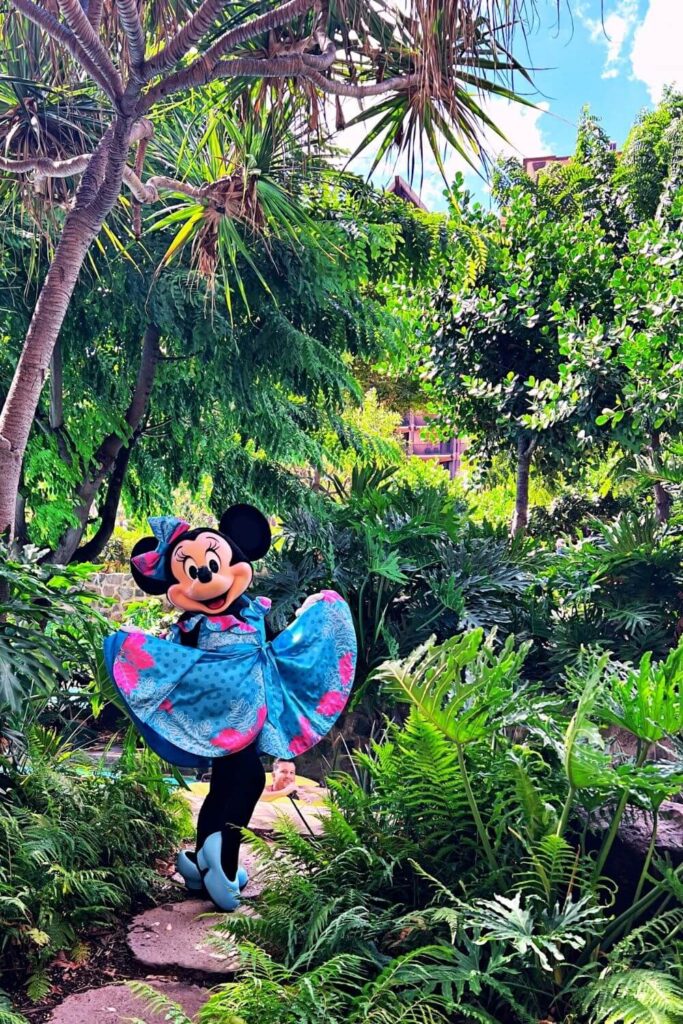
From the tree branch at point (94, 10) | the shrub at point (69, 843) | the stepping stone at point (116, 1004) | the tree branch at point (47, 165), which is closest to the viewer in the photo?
the stepping stone at point (116, 1004)

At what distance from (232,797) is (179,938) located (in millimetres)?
494

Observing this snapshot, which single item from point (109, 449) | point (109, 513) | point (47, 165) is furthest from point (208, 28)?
point (109, 513)

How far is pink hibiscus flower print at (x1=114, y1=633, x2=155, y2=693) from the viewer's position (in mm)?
3078

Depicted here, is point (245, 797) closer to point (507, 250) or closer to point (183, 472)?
point (183, 472)

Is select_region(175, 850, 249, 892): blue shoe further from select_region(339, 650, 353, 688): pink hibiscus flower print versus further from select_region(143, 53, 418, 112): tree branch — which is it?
select_region(143, 53, 418, 112): tree branch

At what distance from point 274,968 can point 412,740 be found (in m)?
0.73

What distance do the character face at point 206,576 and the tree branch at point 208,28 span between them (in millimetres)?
1848

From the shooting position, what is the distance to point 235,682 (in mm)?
3166

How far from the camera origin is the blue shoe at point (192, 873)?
3205mm

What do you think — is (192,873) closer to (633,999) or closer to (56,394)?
(633,999)

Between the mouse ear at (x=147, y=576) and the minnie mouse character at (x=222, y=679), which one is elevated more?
the mouse ear at (x=147, y=576)

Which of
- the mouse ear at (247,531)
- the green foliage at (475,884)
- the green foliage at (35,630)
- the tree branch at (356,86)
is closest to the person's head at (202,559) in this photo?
the mouse ear at (247,531)

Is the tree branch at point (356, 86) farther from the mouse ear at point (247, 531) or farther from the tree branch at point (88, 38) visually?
the mouse ear at point (247, 531)

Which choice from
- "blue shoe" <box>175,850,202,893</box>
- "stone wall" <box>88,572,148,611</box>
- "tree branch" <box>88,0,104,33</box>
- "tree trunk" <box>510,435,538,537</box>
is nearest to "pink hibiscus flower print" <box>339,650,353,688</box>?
"blue shoe" <box>175,850,202,893</box>
